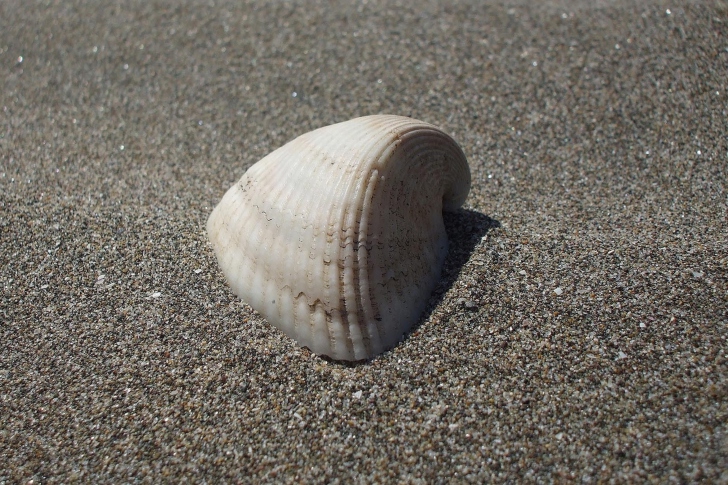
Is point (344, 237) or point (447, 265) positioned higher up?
point (344, 237)

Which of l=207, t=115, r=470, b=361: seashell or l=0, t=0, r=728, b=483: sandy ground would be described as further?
l=207, t=115, r=470, b=361: seashell

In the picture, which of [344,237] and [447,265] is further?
[447,265]

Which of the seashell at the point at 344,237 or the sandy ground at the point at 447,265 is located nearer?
the sandy ground at the point at 447,265

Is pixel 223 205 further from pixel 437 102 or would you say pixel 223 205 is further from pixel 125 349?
pixel 437 102
